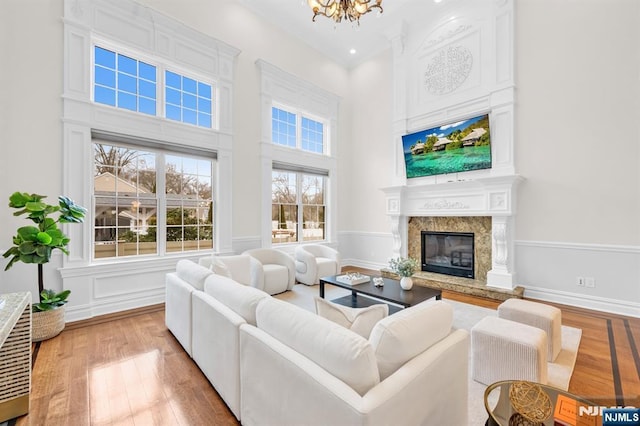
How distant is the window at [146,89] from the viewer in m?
3.88

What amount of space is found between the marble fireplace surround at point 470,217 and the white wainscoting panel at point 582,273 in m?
0.22

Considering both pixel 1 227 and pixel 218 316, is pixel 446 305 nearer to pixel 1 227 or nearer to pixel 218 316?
pixel 218 316

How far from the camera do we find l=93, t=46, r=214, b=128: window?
153 inches

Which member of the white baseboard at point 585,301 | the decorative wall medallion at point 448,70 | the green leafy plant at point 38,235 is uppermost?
the decorative wall medallion at point 448,70

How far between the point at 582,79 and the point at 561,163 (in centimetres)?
119

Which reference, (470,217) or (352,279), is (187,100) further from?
(470,217)

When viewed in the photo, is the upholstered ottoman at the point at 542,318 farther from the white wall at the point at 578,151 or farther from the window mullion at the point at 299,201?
the window mullion at the point at 299,201

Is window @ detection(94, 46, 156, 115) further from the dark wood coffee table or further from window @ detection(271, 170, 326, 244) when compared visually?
the dark wood coffee table

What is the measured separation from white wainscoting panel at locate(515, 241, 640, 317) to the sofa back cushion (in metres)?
4.43

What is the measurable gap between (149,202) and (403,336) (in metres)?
4.25

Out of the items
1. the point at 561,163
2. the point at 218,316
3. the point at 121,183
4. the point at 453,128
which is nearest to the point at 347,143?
the point at 453,128

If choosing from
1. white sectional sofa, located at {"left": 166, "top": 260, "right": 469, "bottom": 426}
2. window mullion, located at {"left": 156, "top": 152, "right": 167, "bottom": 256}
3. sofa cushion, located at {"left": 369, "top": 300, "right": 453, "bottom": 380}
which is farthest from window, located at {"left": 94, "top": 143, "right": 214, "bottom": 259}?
sofa cushion, located at {"left": 369, "top": 300, "right": 453, "bottom": 380}

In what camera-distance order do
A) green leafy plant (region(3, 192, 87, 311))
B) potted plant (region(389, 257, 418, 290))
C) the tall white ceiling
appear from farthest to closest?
the tall white ceiling
potted plant (region(389, 257, 418, 290))
green leafy plant (region(3, 192, 87, 311))

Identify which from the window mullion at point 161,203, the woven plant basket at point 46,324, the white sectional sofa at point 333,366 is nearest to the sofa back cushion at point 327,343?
the white sectional sofa at point 333,366
